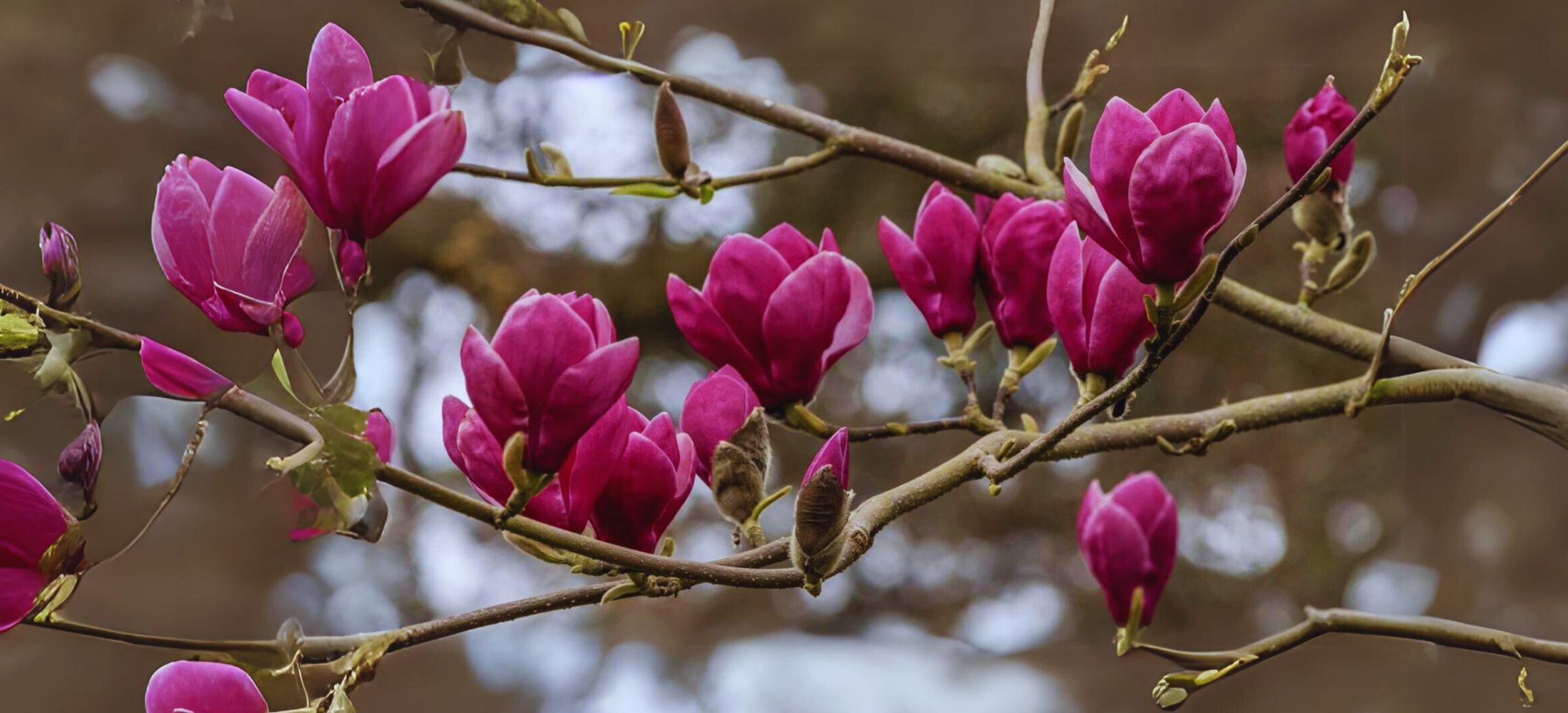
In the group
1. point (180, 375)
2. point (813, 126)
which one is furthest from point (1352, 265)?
point (180, 375)

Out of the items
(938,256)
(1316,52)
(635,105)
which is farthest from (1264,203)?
(938,256)

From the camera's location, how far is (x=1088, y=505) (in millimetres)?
182

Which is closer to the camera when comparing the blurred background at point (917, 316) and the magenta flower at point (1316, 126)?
the magenta flower at point (1316, 126)

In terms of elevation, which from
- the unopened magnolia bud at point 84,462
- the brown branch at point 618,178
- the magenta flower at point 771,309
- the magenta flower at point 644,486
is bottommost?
the unopened magnolia bud at point 84,462

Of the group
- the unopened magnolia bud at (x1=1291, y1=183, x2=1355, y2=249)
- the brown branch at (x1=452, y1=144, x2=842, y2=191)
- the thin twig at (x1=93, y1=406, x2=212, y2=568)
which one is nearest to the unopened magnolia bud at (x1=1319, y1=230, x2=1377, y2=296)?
the unopened magnolia bud at (x1=1291, y1=183, x2=1355, y2=249)

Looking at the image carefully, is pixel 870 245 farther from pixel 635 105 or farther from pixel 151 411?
pixel 151 411

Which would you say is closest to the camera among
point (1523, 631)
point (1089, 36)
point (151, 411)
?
point (151, 411)

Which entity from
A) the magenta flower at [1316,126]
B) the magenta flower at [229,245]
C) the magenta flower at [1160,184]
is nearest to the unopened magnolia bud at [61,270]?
the magenta flower at [229,245]

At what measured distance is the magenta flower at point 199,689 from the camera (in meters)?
0.13

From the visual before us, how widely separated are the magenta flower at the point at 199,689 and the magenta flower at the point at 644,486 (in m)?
0.05

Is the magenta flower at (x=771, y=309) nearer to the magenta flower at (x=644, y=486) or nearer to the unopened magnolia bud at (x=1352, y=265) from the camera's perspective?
the magenta flower at (x=644, y=486)

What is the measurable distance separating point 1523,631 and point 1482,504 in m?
0.09

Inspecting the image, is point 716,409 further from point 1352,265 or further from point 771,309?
point 1352,265

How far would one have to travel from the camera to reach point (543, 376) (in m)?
0.11
